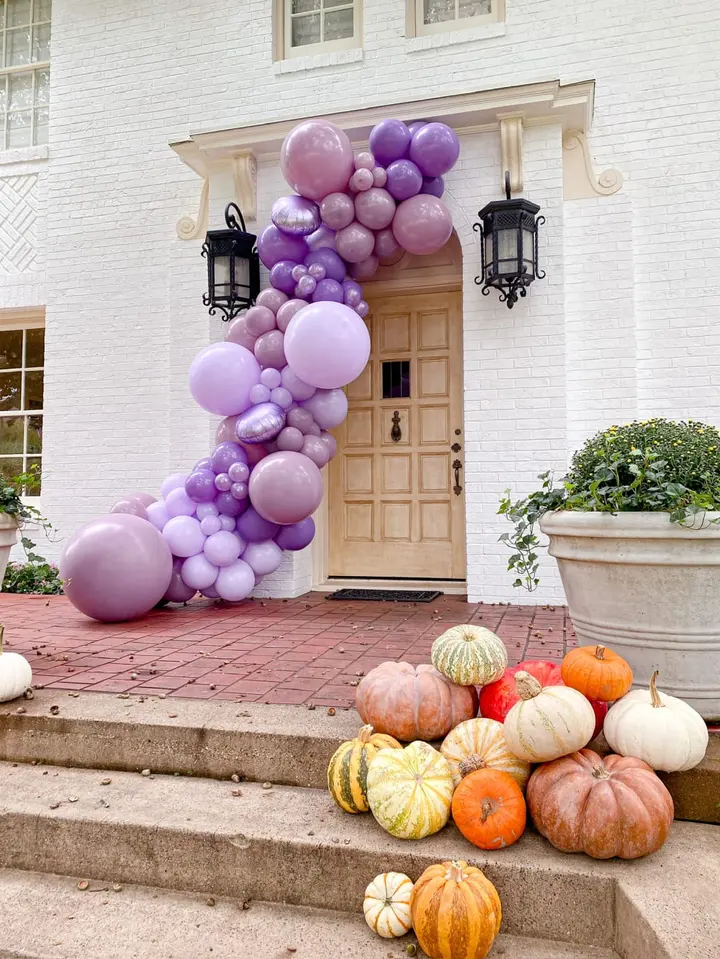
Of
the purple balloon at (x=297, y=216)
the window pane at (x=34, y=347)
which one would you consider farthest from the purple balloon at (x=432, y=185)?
the window pane at (x=34, y=347)

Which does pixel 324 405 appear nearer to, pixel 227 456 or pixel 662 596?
pixel 227 456

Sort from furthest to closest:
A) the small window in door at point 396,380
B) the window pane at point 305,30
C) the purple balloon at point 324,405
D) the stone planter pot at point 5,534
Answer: the window pane at point 305,30
the small window in door at point 396,380
the purple balloon at point 324,405
the stone planter pot at point 5,534

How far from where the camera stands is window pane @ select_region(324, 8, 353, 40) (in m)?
5.61

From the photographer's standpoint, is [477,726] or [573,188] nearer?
[477,726]

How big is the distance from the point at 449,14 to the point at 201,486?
4.11 meters

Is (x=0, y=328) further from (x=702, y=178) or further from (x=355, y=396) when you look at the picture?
(x=702, y=178)

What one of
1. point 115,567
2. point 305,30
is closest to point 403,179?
point 305,30

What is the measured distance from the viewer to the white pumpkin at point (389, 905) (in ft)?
5.32

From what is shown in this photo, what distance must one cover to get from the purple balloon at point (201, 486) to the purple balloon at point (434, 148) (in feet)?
7.53

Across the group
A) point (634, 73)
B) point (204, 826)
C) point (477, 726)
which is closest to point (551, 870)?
point (477, 726)

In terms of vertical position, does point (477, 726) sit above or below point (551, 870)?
above

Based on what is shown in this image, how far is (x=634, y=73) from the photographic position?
5004 millimetres

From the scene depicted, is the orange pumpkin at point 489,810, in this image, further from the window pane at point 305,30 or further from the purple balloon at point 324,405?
the window pane at point 305,30

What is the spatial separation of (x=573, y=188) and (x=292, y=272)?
7.10ft
